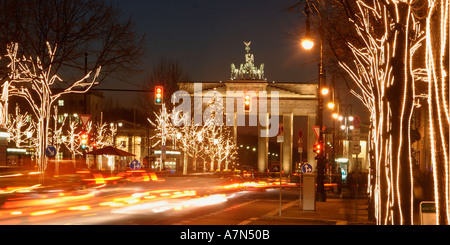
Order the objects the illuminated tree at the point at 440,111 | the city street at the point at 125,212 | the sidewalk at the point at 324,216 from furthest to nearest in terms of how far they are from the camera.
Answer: the sidewalk at the point at 324,216 < the city street at the point at 125,212 < the illuminated tree at the point at 440,111

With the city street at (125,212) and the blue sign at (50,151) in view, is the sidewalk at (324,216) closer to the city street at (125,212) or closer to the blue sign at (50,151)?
the city street at (125,212)

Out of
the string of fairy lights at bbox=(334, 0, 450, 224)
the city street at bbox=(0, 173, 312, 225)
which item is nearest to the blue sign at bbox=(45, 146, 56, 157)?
the city street at bbox=(0, 173, 312, 225)

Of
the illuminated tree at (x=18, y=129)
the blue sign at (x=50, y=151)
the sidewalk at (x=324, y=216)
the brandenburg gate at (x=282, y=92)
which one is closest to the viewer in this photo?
the sidewalk at (x=324, y=216)

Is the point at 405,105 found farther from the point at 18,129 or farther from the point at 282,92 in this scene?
the point at 282,92
